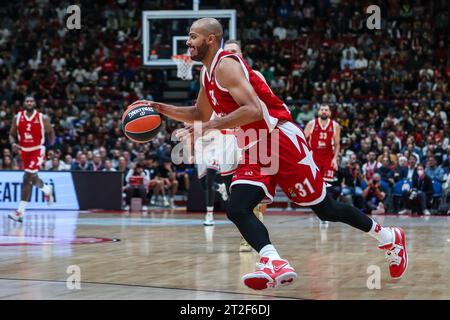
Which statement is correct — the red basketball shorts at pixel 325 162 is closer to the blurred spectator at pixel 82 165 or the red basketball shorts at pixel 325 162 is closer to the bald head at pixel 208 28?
the blurred spectator at pixel 82 165

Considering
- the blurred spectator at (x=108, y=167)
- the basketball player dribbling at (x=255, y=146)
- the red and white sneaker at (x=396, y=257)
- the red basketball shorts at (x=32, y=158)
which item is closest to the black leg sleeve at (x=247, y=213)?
the basketball player dribbling at (x=255, y=146)

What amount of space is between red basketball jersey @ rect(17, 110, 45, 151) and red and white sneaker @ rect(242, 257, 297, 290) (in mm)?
8776

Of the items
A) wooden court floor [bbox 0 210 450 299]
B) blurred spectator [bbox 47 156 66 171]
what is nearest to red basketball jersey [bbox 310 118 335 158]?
wooden court floor [bbox 0 210 450 299]

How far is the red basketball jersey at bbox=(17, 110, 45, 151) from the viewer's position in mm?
13570

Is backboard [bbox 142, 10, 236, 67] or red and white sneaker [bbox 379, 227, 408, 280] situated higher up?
backboard [bbox 142, 10, 236, 67]

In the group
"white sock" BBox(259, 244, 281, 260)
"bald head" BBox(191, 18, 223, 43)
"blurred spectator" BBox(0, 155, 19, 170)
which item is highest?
"bald head" BBox(191, 18, 223, 43)

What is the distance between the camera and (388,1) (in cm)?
2388

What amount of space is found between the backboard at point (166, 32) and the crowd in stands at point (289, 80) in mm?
2112

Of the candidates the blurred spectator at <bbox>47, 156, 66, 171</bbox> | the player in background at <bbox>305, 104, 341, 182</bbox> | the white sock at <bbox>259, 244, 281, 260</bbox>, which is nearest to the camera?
the white sock at <bbox>259, 244, 281, 260</bbox>

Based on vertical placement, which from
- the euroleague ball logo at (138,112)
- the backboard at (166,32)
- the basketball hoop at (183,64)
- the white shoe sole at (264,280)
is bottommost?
the white shoe sole at (264,280)

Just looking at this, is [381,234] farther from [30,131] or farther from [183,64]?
[183,64]

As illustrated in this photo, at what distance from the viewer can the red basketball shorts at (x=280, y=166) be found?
5.74 metres

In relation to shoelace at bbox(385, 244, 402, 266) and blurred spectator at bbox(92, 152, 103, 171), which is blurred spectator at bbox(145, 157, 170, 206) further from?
shoelace at bbox(385, 244, 402, 266)

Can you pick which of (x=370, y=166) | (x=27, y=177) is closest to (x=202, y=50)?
(x=27, y=177)
